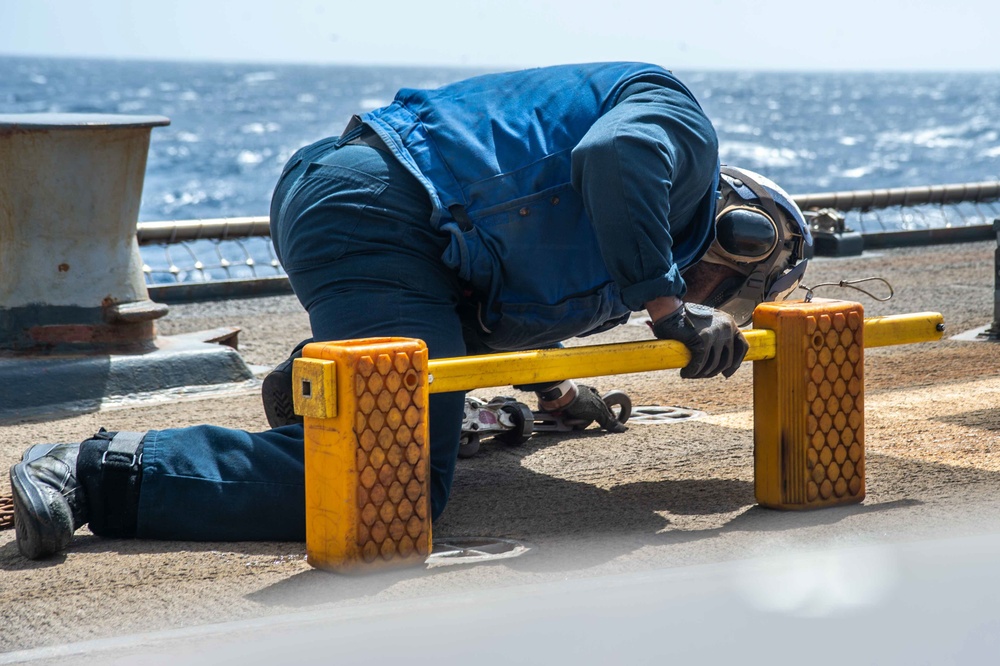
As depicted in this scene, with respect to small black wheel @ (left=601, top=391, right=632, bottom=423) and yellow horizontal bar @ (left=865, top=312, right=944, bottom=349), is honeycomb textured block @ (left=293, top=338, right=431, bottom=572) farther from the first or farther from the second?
small black wheel @ (left=601, top=391, right=632, bottom=423)

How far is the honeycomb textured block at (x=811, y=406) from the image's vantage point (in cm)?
352

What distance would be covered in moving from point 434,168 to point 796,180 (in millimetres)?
41317

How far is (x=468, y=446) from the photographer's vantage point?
4.48 m

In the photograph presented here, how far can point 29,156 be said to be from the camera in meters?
5.85

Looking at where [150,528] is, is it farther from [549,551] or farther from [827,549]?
[827,549]

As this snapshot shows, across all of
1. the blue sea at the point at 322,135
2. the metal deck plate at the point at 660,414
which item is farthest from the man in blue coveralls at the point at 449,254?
the blue sea at the point at 322,135

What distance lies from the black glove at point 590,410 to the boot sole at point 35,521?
2026 millimetres

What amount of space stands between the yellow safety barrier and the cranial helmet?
1.16 ft

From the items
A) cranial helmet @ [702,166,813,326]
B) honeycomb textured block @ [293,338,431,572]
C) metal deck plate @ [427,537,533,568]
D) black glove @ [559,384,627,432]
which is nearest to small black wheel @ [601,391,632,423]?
black glove @ [559,384,627,432]

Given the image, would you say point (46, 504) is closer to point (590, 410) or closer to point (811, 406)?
point (811, 406)

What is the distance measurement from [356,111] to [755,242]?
1151 inches

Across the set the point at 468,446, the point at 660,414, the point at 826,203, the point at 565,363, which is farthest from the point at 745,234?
the point at 826,203

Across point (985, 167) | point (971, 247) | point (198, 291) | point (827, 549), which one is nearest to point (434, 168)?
point (827, 549)

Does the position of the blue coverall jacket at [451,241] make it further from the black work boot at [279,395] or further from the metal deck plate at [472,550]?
the black work boot at [279,395]
